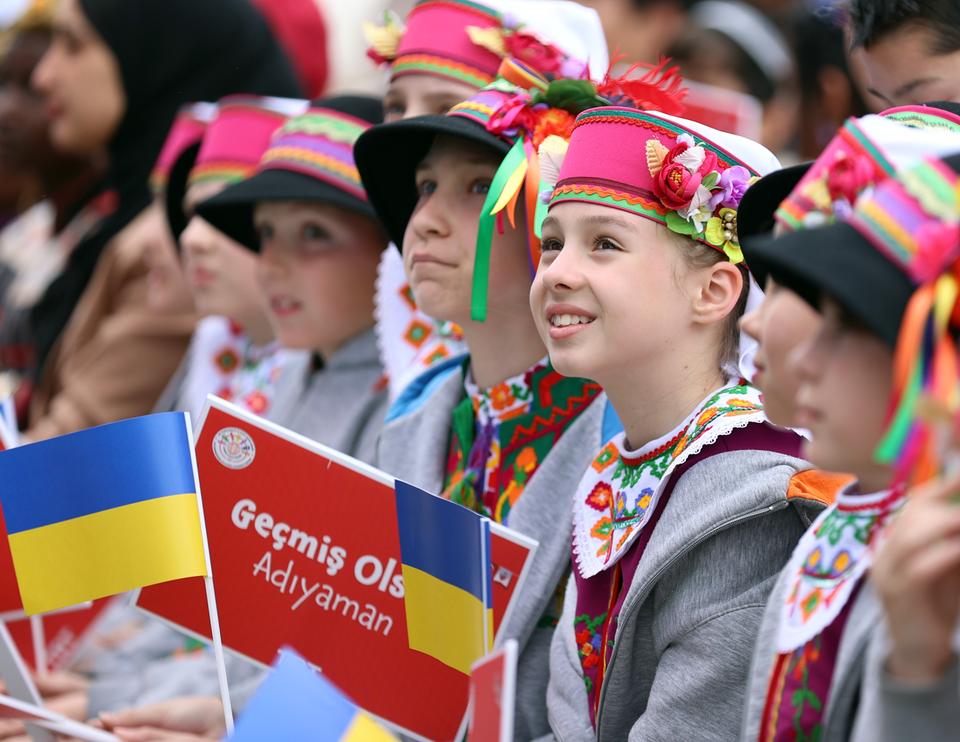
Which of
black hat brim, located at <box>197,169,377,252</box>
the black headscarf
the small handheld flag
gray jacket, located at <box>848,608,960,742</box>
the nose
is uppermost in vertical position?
the black headscarf

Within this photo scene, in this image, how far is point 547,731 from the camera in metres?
2.29

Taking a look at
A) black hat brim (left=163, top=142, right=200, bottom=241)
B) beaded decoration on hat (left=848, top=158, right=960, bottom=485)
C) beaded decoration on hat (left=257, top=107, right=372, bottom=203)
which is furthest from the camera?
black hat brim (left=163, top=142, right=200, bottom=241)

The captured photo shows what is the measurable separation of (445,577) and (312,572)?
12.3 inches

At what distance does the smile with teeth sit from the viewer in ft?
6.83

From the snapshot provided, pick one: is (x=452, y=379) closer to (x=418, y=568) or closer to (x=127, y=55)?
(x=418, y=568)

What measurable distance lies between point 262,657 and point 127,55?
2.79 m

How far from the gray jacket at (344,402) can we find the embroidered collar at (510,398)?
1.92ft

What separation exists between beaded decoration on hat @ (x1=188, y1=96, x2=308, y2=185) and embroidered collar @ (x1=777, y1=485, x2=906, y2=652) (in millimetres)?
2335

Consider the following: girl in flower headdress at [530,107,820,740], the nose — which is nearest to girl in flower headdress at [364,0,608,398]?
girl in flower headdress at [530,107,820,740]

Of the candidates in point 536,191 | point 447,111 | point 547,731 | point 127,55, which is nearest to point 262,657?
point 547,731

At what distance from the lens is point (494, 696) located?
1528mm

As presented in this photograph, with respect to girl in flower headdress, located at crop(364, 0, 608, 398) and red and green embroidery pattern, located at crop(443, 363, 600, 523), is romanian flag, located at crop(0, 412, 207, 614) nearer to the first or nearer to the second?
red and green embroidery pattern, located at crop(443, 363, 600, 523)

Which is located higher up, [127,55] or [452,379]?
[127,55]

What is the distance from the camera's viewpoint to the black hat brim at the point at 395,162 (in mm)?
2541
